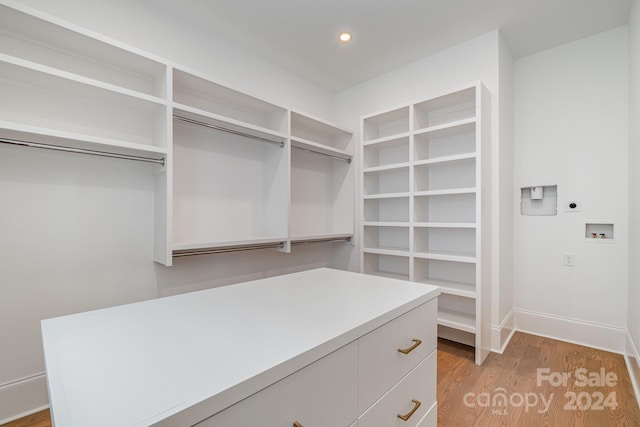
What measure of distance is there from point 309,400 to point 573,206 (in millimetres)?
2928

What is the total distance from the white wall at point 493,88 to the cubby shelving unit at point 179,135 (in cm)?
71

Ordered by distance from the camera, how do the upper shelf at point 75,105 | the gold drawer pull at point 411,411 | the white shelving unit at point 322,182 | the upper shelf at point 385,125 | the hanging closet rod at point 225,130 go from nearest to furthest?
1. the gold drawer pull at point 411,411
2. the upper shelf at point 75,105
3. the hanging closet rod at point 225,130
4. the upper shelf at point 385,125
5. the white shelving unit at point 322,182

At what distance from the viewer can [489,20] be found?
232cm

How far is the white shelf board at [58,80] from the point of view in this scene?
1.44 m

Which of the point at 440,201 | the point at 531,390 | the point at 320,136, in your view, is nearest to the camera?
the point at 531,390

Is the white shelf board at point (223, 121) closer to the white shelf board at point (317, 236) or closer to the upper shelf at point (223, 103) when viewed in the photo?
the upper shelf at point (223, 103)

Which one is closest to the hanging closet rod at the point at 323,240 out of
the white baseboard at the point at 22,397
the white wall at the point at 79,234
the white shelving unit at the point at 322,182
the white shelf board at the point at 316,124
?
the white shelving unit at the point at 322,182

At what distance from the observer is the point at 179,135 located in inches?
89.4

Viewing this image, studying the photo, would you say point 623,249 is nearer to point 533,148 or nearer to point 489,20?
point 533,148

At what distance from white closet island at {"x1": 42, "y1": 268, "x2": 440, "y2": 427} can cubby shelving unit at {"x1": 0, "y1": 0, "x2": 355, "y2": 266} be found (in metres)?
1.12

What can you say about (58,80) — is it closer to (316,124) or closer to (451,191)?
(316,124)

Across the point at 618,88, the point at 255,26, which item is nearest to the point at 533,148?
the point at 618,88

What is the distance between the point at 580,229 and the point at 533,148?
31.8 inches

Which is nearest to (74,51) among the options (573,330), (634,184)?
(634,184)
